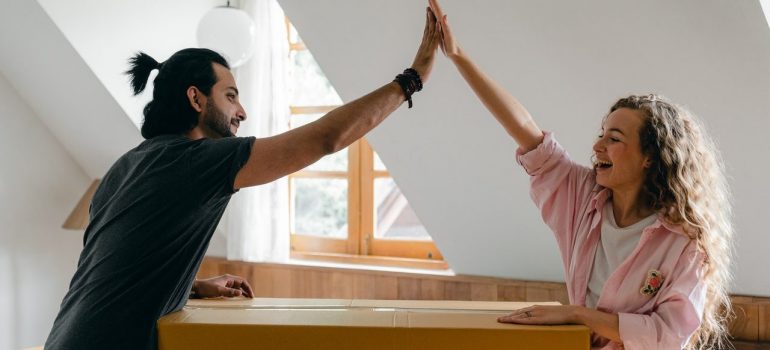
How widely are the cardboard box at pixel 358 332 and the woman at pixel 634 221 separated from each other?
4cm

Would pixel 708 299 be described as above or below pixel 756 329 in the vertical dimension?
above

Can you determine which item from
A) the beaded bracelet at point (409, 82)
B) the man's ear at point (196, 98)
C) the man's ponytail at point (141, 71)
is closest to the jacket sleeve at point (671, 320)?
the beaded bracelet at point (409, 82)

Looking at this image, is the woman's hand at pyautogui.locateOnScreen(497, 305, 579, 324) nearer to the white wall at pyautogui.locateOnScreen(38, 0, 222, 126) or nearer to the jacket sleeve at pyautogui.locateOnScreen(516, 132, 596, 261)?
the jacket sleeve at pyautogui.locateOnScreen(516, 132, 596, 261)

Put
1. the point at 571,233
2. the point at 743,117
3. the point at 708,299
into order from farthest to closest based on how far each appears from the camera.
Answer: the point at 743,117 → the point at 571,233 → the point at 708,299

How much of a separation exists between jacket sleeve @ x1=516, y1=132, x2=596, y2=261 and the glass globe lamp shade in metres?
1.48

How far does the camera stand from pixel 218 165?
1.34 meters

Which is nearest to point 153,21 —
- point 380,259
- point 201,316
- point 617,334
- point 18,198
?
point 18,198

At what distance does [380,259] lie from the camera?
363 centimetres

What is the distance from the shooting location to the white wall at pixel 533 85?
2.05 meters

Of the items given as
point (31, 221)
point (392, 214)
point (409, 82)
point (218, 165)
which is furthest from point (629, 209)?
point (31, 221)

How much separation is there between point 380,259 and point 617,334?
2357 millimetres

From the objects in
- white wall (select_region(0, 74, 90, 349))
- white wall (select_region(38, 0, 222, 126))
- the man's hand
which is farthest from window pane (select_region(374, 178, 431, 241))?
the man's hand

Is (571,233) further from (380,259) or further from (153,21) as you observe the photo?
(153,21)

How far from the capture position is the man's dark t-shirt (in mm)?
1331
